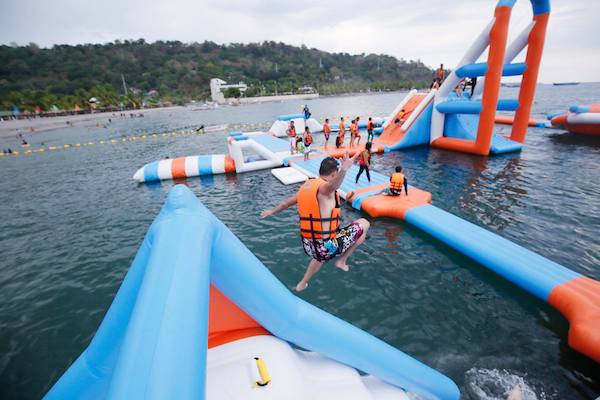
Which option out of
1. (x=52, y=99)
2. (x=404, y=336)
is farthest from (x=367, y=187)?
(x=52, y=99)

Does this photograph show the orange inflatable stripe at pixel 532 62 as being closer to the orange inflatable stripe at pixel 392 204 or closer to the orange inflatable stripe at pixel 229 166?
the orange inflatable stripe at pixel 392 204

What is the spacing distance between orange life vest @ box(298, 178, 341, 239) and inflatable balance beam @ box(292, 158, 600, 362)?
3.39 m

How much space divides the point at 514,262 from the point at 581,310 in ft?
3.84

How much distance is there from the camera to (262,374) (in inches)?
71.5

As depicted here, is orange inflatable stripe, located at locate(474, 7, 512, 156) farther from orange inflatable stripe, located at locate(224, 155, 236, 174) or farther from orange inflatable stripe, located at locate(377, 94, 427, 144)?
orange inflatable stripe, located at locate(224, 155, 236, 174)

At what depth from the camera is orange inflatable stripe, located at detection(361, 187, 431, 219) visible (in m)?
7.56

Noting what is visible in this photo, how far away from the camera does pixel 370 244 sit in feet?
21.5

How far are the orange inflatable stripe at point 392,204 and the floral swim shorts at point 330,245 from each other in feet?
12.4

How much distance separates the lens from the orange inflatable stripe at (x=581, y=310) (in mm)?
3576

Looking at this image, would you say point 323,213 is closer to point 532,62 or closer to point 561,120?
point 532,62

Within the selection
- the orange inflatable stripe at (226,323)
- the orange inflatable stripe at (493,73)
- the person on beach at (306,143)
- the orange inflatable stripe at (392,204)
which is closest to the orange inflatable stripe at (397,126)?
the orange inflatable stripe at (493,73)

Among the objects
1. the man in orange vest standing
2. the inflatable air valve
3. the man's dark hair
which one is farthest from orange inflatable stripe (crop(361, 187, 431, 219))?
the man in orange vest standing

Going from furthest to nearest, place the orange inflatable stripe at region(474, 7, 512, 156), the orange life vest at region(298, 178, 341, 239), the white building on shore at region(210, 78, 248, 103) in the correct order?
1. the white building on shore at region(210, 78, 248, 103)
2. the orange inflatable stripe at region(474, 7, 512, 156)
3. the orange life vest at region(298, 178, 341, 239)

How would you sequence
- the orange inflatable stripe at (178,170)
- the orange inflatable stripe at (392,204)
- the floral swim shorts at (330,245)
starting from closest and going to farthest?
the floral swim shorts at (330,245), the orange inflatable stripe at (392,204), the orange inflatable stripe at (178,170)
